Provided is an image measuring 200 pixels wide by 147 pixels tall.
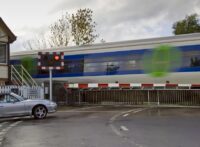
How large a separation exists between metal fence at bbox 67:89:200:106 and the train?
1.07 meters

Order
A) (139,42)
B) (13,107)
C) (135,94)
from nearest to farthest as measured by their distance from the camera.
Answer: (13,107)
(139,42)
(135,94)

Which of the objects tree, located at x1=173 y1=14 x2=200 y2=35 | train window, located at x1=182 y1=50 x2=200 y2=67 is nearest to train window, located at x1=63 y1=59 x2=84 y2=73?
train window, located at x1=182 y1=50 x2=200 y2=67

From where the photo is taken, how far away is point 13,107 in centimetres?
1878

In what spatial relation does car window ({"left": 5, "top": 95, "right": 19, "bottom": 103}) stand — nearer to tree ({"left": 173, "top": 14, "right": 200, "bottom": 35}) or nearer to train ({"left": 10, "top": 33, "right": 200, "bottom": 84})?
train ({"left": 10, "top": 33, "right": 200, "bottom": 84})

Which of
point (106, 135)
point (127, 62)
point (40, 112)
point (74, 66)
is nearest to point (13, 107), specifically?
point (40, 112)

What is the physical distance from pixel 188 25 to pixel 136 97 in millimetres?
28435

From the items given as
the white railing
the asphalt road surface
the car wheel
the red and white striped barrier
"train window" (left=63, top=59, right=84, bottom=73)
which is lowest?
the asphalt road surface

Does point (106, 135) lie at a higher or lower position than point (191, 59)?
lower

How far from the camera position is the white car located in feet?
61.2

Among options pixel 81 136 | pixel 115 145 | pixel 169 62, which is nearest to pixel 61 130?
pixel 81 136

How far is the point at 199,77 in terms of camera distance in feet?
88.2

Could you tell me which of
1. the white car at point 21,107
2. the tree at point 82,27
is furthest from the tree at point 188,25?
the white car at point 21,107

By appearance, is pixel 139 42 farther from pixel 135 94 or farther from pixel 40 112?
pixel 40 112

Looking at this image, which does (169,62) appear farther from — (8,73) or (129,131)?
(129,131)
